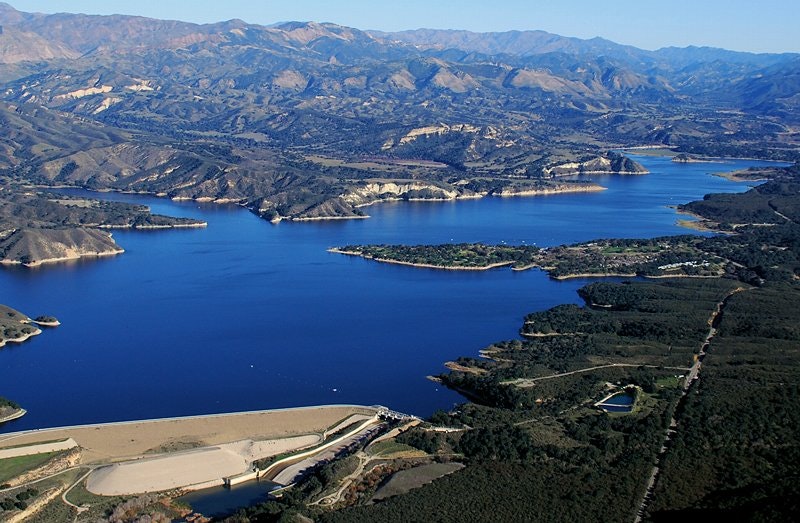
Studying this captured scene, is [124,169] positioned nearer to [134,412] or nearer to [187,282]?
[187,282]

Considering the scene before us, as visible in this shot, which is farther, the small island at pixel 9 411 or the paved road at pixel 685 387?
the small island at pixel 9 411

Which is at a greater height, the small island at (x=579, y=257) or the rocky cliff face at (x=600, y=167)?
the rocky cliff face at (x=600, y=167)

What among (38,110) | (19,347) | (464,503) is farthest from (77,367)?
(38,110)

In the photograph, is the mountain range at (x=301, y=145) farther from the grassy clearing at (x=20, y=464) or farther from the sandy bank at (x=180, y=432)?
the grassy clearing at (x=20, y=464)

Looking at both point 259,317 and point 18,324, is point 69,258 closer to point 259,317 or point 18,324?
point 18,324

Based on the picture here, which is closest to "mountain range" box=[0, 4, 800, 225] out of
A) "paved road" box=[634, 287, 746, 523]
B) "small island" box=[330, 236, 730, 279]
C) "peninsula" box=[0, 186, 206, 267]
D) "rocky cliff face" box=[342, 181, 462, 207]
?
"rocky cliff face" box=[342, 181, 462, 207]

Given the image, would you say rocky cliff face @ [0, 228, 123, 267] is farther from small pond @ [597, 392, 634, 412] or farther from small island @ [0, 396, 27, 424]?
small pond @ [597, 392, 634, 412]

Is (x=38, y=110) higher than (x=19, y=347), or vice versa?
(x=38, y=110)

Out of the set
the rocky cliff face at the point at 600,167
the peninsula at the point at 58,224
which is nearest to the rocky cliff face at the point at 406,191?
the peninsula at the point at 58,224
